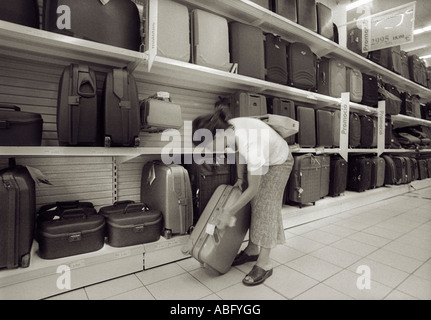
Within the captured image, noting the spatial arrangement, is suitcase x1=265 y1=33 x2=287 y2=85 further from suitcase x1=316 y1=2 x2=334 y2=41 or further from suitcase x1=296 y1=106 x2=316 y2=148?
suitcase x1=316 y1=2 x2=334 y2=41

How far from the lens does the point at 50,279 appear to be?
61.9 inches

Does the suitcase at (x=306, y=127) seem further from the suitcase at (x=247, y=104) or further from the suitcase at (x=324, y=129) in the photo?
the suitcase at (x=247, y=104)

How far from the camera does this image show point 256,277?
182cm

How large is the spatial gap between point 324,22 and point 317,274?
340 cm

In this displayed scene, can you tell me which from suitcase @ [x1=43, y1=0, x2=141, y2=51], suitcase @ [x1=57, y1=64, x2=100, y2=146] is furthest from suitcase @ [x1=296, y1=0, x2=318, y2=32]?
suitcase @ [x1=57, y1=64, x2=100, y2=146]

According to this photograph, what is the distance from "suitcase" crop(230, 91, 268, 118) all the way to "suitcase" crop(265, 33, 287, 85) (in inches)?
13.3

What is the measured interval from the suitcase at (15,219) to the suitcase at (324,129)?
10.9 feet

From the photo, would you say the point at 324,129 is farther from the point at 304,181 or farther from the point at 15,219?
the point at 15,219

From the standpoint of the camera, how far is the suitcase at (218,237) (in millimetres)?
1825

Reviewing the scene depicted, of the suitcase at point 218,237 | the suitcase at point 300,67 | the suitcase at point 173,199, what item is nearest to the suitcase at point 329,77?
the suitcase at point 300,67

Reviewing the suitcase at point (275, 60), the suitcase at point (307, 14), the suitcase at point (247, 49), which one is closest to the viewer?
the suitcase at point (247, 49)
